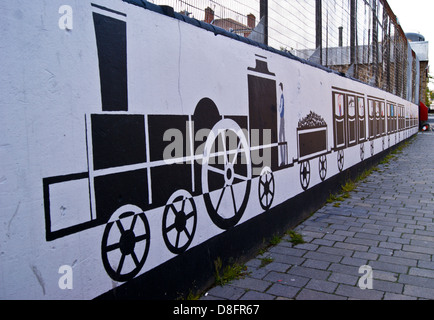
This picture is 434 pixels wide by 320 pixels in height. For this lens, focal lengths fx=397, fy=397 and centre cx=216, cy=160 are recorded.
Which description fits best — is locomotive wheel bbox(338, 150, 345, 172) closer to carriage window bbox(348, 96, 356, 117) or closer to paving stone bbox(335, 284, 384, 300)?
carriage window bbox(348, 96, 356, 117)

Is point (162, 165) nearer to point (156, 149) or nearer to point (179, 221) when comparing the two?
point (156, 149)

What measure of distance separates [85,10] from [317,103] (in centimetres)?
429

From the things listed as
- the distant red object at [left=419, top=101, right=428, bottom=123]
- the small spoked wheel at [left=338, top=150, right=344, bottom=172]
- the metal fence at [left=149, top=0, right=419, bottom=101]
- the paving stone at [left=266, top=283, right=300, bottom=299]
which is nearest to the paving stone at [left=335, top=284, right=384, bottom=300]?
the paving stone at [left=266, top=283, right=300, bottom=299]

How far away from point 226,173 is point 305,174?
2.08m

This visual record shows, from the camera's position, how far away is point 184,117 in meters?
2.82

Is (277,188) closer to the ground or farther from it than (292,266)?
farther from it

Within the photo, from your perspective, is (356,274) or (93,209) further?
(356,274)

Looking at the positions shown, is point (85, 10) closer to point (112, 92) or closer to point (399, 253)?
point (112, 92)

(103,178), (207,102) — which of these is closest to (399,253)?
(207,102)

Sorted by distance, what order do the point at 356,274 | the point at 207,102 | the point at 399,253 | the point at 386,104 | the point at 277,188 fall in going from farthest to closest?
the point at 386,104 → the point at 277,188 → the point at 399,253 → the point at 356,274 → the point at 207,102

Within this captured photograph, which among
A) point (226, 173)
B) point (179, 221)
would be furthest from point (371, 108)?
point (179, 221)

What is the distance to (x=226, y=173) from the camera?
3373 mm

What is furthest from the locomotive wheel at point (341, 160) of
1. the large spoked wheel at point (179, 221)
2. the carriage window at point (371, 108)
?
the large spoked wheel at point (179, 221)

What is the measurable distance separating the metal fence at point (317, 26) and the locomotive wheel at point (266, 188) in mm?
1420
